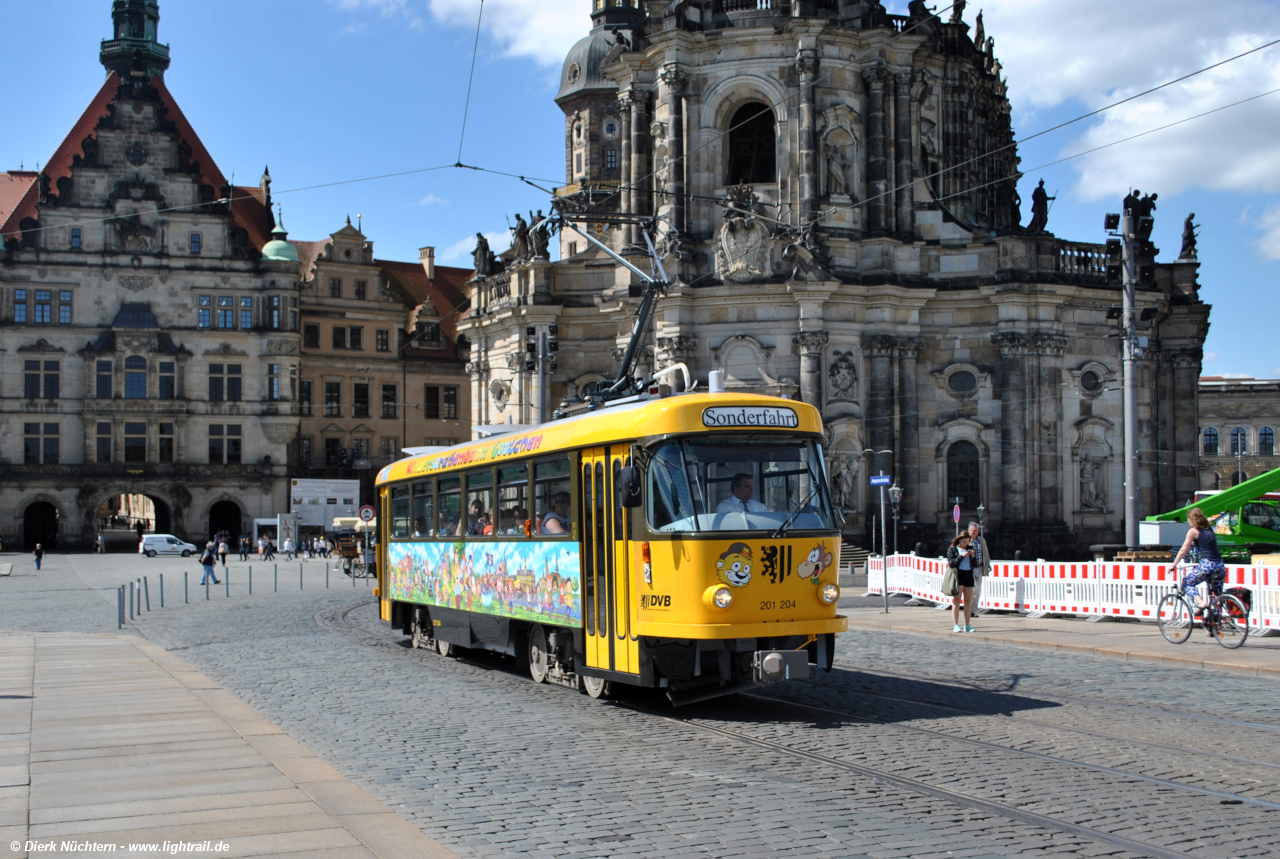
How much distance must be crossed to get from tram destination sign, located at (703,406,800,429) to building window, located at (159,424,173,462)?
6572cm

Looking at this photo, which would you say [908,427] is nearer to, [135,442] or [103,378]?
[135,442]

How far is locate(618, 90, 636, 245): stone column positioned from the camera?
159 feet

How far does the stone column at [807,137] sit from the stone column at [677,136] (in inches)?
165

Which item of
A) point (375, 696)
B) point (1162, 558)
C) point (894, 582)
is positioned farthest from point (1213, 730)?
point (894, 582)

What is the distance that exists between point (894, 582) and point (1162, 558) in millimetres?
8827

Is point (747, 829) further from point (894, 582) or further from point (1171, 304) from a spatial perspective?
point (1171, 304)

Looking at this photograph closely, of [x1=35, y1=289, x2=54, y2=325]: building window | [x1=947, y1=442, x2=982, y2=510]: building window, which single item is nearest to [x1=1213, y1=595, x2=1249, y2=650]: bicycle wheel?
[x1=947, y1=442, x2=982, y2=510]: building window

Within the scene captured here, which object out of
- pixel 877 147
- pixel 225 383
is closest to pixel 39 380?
pixel 225 383

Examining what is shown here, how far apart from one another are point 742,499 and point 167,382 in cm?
6665

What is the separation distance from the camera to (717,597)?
39.4ft

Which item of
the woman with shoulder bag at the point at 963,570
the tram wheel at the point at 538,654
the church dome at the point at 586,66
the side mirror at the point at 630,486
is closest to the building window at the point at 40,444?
the church dome at the point at 586,66

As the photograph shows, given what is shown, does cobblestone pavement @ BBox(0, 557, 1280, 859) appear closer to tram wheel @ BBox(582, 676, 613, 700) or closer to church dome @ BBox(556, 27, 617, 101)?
tram wheel @ BBox(582, 676, 613, 700)

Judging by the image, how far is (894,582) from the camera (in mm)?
32906

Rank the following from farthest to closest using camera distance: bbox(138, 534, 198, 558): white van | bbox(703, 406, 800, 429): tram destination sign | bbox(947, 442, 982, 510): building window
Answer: bbox(138, 534, 198, 558): white van, bbox(947, 442, 982, 510): building window, bbox(703, 406, 800, 429): tram destination sign
